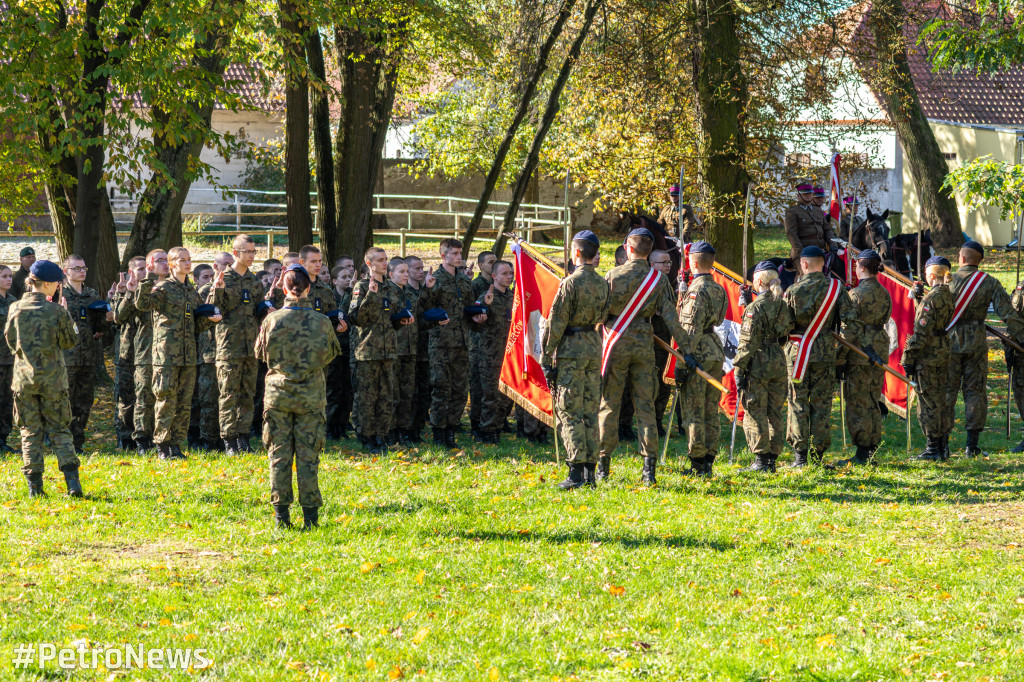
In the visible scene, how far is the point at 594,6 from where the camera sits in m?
17.1

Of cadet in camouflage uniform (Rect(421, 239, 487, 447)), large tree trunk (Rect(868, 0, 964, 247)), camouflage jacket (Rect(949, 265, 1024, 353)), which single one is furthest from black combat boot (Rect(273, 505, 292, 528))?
large tree trunk (Rect(868, 0, 964, 247))

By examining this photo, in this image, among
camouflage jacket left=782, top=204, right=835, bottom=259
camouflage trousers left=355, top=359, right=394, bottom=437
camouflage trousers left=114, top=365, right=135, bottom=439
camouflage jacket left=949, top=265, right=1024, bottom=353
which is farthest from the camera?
camouflage jacket left=782, top=204, right=835, bottom=259

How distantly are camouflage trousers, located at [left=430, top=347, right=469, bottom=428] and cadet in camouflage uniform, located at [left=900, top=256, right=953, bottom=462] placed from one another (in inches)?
181

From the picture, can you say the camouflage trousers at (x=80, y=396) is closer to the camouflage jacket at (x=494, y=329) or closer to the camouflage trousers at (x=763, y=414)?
the camouflage jacket at (x=494, y=329)

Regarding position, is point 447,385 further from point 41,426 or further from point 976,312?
point 976,312

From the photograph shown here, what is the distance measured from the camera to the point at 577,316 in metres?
9.62

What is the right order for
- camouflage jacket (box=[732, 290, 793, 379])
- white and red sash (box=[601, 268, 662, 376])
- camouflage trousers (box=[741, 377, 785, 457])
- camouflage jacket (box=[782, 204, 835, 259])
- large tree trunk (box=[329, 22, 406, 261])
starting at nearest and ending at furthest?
white and red sash (box=[601, 268, 662, 376]), camouflage jacket (box=[732, 290, 793, 379]), camouflage trousers (box=[741, 377, 785, 457]), camouflage jacket (box=[782, 204, 835, 259]), large tree trunk (box=[329, 22, 406, 261])

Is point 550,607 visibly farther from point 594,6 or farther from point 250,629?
point 594,6

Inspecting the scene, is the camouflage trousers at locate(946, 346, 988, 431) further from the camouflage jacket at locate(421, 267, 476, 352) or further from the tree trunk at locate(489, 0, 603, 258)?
the tree trunk at locate(489, 0, 603, 258)

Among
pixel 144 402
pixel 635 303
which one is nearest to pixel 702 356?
pixel 635 303

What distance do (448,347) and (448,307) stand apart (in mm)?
428

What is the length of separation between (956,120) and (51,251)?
27414mm

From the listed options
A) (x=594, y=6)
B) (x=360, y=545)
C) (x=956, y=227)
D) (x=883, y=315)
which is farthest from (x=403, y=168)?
(x=360, y=545)

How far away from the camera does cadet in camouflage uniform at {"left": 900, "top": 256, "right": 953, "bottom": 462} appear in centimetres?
1125
